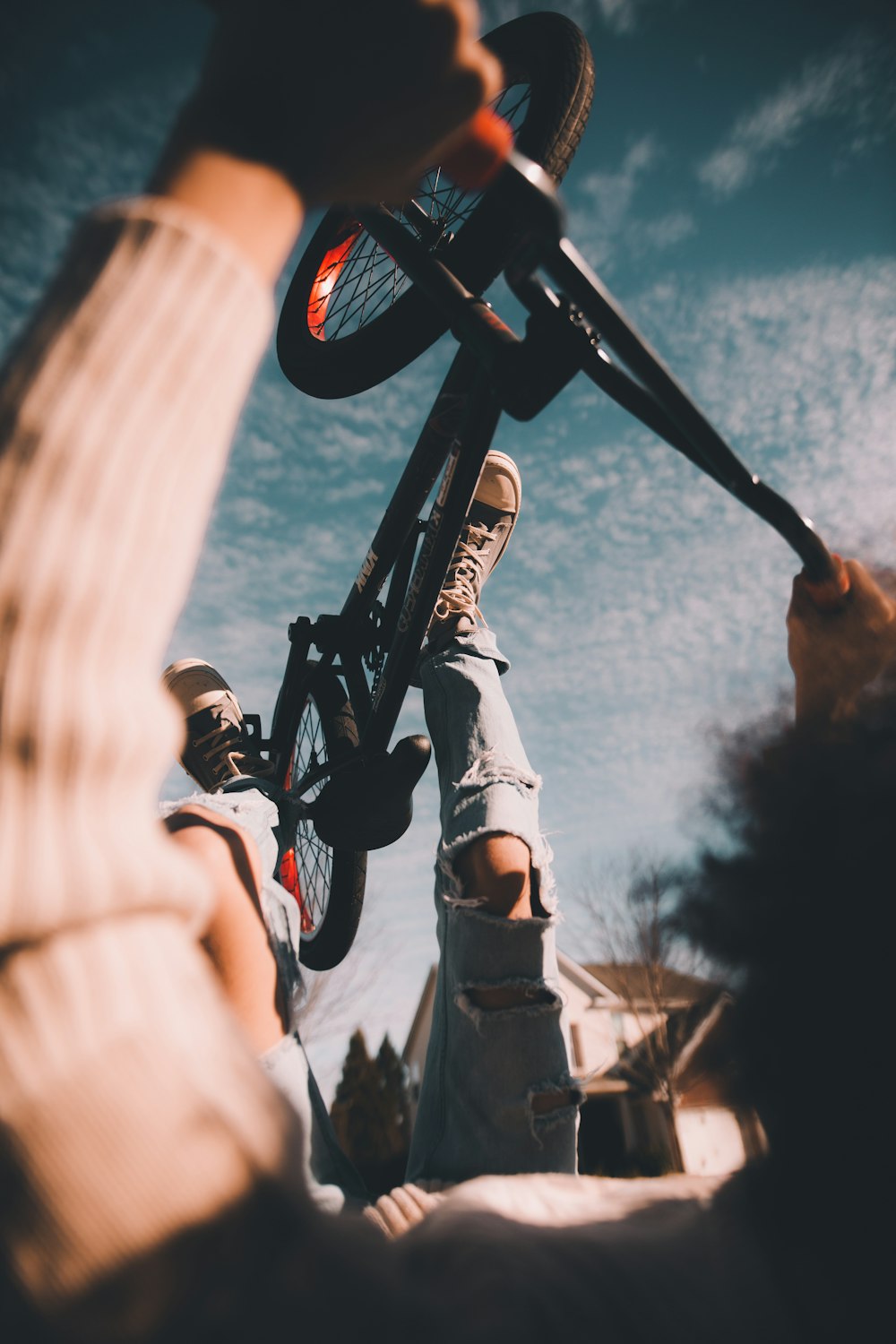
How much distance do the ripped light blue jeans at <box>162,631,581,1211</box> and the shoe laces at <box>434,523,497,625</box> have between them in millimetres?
813

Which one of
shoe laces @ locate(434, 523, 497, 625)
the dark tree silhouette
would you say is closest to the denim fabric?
shoe laces @ locate(434, 523, 497, 625)

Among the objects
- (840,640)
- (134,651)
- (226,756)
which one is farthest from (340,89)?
(226,756)

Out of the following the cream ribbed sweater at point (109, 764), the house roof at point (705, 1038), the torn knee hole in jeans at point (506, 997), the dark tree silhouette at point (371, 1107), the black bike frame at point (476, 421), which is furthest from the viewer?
the dark tree silhouette at point (371, 1107)

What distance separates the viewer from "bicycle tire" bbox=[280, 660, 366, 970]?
9.45ft

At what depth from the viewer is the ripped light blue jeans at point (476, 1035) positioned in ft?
3.60

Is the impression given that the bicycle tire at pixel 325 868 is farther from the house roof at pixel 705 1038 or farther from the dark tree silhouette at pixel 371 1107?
the dark tree silhouette at pixel 371 1107

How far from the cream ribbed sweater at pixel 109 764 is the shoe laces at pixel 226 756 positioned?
2.64 m

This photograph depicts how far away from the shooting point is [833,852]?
0.62 m

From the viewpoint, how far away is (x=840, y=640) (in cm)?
124

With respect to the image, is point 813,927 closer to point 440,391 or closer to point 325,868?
point 440,391

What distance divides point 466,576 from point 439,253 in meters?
1.05

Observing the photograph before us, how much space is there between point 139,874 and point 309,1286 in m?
0.24

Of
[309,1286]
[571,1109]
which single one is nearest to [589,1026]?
[571,1109]

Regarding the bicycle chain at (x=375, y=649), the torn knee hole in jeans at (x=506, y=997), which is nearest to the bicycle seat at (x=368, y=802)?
the bicycle chain at (x=375, y=649)
